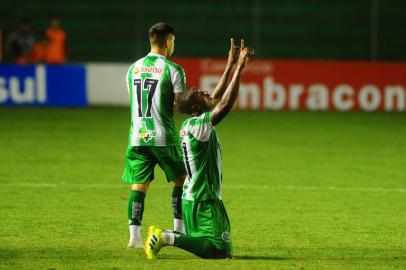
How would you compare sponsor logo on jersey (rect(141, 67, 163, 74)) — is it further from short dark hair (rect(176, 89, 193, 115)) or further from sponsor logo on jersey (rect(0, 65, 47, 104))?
sponsor logo on jersey (rect(0, 65, 47, 104))

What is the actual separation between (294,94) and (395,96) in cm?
233

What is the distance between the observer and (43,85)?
23.2 metres

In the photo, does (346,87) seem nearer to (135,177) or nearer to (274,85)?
(274,85)

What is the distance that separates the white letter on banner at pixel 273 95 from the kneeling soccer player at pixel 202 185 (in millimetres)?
15251

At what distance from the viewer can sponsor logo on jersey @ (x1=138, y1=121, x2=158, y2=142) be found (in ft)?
28.8

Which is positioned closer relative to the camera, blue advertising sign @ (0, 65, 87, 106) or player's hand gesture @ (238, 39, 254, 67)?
player's hand gesture @ (238, 39, 254, 67)

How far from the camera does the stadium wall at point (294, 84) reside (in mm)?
23359

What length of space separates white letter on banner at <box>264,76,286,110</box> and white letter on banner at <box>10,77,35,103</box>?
5.40 metres

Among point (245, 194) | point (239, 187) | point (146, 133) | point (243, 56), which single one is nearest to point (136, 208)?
point (146, 133)

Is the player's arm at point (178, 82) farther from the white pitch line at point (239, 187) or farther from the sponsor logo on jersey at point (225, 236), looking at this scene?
the white pitch line at point (239, 187)

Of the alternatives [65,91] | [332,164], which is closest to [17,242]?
[332,164]

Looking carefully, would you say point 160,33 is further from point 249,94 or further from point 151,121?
point 249,94

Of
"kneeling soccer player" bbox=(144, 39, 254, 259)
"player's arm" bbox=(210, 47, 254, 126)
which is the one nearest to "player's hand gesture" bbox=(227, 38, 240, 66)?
"kneeling soccer player" bbox=(144, 39, 254, 259)

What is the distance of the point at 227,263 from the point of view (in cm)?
795
